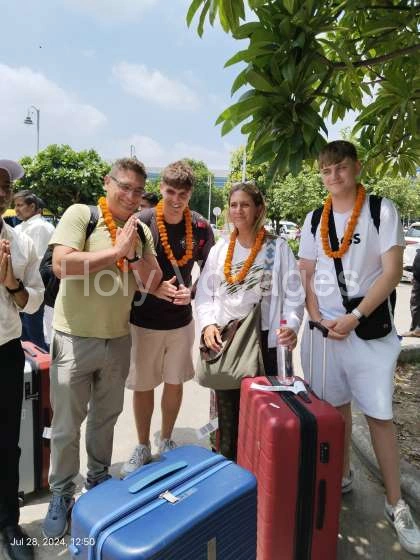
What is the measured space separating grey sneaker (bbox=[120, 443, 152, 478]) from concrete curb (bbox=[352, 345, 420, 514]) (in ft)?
5.21

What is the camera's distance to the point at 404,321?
797 centimetres

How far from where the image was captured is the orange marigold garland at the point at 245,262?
2471 millimetres

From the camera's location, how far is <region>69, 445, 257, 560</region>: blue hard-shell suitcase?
1.24 metres

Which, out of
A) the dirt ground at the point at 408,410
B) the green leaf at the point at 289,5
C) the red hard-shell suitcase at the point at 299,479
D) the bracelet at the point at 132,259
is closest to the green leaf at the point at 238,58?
the green leaf at the point at 289,5

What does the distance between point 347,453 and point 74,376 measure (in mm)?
1765

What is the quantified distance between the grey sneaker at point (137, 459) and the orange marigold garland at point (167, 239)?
137 cm

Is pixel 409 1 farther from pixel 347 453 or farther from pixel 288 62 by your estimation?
pixel 347 453

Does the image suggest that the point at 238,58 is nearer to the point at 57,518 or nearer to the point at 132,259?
the point at 132,259

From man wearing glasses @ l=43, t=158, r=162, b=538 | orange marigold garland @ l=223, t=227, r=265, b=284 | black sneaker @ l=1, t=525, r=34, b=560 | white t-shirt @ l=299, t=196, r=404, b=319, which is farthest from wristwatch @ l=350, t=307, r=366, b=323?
black sneaker @ l=1, t=525, r=34, b=560

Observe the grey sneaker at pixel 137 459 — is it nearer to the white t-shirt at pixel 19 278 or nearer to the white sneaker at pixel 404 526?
the white t-shirt at pixel 19 278

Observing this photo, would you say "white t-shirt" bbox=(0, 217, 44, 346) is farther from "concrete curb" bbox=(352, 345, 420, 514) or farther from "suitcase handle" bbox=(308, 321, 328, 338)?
"concrete curb" bbox=(352, 345, 420, 514)

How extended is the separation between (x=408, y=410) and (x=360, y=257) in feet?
7.09

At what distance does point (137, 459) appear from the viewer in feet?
9.42

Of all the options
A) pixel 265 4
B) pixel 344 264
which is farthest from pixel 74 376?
pixel 265 4
